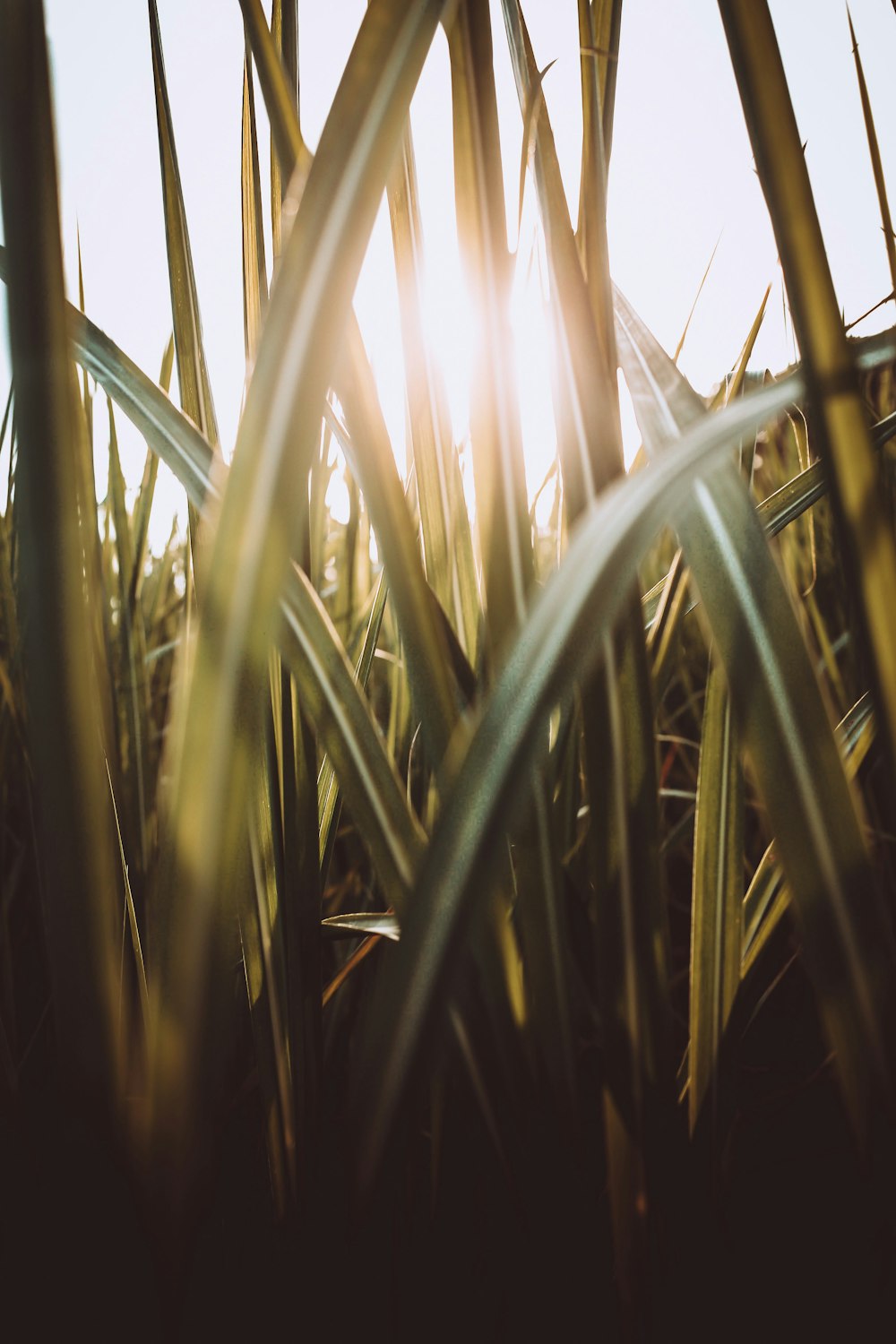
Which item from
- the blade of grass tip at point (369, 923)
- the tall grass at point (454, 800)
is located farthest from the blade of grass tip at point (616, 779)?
the blade of grass tip at point (369, 923)

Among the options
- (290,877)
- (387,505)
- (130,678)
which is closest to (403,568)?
(387,505)

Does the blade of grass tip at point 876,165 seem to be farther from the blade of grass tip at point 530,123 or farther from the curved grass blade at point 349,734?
the curved grass blade at point 349,734

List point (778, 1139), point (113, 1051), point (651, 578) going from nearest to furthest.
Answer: point (113, 1051) < point (778, 1139) < point (651, 578)

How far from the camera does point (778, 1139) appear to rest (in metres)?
0.31

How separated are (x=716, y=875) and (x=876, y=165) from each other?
0.91 ft

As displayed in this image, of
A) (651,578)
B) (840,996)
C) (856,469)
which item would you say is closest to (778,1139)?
(840,996)

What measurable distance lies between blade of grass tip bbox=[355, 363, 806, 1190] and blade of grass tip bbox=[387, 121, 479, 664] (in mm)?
140

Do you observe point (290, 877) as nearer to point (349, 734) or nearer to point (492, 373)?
point (349, 734)

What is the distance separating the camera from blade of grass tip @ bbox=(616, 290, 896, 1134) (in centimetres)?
17

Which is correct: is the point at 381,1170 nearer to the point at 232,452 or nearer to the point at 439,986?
the point at 439,986

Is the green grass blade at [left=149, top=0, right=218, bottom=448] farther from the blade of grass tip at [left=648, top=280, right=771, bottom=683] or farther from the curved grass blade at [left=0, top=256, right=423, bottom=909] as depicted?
the blade of grass tip at [left=648, top=280, right=771, bottom=683]

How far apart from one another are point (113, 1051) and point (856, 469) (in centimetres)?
19

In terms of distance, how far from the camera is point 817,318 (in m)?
0.15

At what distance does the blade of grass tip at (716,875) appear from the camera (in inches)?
9.2
